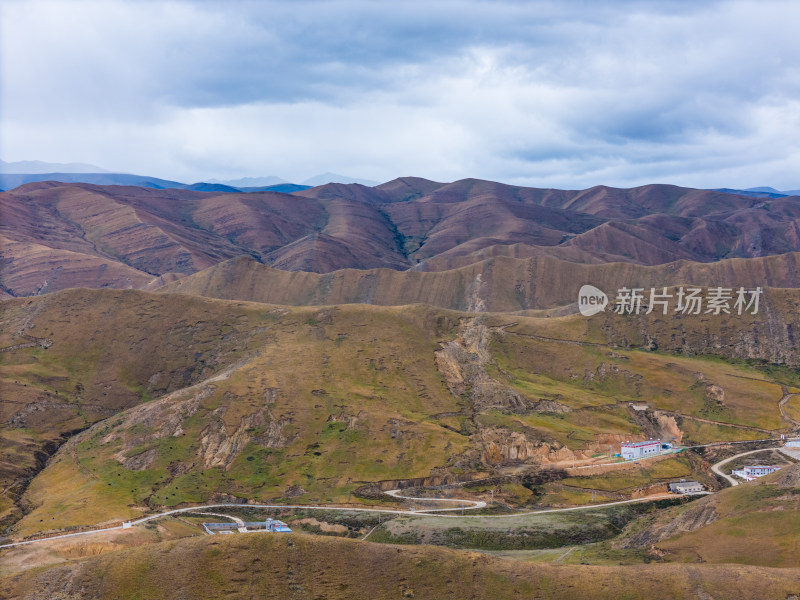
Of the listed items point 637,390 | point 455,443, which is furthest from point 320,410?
point 637,390

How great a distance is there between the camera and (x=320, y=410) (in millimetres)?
146875

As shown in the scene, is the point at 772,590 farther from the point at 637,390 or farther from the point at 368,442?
the point at 637,390

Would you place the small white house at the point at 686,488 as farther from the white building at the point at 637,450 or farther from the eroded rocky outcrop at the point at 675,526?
the eroded rocky outcrop at the point at 675,526

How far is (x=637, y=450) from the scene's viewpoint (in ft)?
462

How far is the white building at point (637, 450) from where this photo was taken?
461 feet

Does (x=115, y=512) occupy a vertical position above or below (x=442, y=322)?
below

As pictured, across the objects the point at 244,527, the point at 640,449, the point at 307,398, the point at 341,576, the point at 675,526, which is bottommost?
the point at 244,527

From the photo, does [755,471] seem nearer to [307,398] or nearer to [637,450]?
[637,450]

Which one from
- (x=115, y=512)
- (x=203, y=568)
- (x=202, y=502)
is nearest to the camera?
(x=203, y=568)

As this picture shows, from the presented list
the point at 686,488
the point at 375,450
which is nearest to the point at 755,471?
the point at 686,488

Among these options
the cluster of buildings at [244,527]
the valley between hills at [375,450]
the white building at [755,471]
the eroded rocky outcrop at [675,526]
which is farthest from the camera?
the white building at [755,471]

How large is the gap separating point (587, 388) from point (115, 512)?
393 ft

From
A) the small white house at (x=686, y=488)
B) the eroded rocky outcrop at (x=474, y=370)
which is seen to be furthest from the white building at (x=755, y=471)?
the eroded rocky outcrop at (x=474, y=370)

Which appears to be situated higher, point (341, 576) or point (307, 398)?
point (341, 576)
